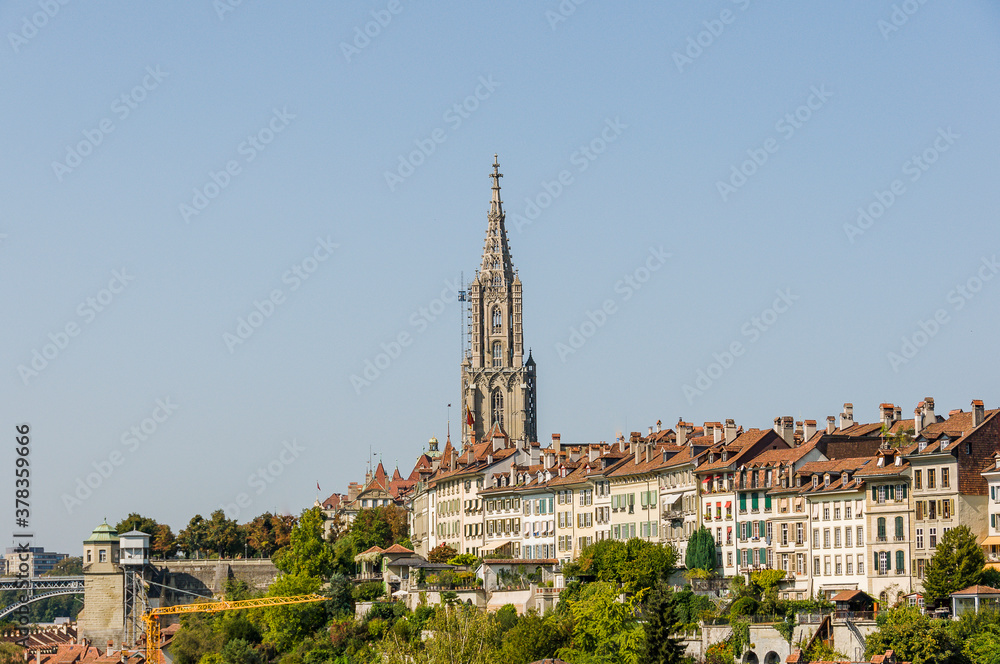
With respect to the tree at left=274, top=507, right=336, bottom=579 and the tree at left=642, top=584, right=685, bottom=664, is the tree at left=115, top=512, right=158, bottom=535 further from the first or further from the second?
the tree at left=642, top=584, right=685, bottom=664

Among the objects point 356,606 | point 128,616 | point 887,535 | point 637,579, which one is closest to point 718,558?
point 637,579

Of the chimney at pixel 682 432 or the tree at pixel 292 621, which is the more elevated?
the chimney at pixel 682 432

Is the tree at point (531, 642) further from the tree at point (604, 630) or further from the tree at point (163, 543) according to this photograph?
the tree at point (163, 543)

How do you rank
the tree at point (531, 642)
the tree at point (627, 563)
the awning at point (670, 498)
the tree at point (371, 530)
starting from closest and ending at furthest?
the tree at point (531, 642), the tree at point (627, 563), the awning at point (670, 498), the tree at point (371, 530)

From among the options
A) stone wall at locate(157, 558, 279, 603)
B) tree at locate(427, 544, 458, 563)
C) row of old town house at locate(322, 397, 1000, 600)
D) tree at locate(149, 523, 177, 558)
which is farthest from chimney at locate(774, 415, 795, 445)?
tree at locate(149, 523, 177, 558)

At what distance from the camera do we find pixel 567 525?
401 feet

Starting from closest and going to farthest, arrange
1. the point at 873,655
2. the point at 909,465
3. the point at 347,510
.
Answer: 1. the point at 873,655
2. the point at 909,465
3. the point at 347,510

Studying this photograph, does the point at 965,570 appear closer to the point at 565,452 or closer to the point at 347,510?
the point at 565,452

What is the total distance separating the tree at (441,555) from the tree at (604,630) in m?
30.9

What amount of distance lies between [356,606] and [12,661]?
168 feet

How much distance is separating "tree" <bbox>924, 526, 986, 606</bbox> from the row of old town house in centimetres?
297

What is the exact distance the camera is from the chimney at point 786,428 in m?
108

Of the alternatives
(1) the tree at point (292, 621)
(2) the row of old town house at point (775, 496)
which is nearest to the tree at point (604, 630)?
(2) the row of old town house at point (775, 496)

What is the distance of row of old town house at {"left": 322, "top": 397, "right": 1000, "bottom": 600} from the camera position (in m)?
88.6
